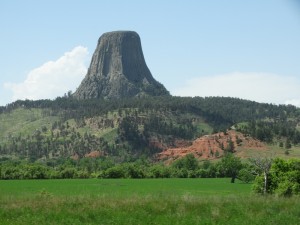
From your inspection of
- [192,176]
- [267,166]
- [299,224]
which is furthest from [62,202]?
[192,176]

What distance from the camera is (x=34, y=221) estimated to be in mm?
34000

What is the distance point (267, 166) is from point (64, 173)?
89.9 meters

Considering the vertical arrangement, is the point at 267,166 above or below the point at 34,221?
above

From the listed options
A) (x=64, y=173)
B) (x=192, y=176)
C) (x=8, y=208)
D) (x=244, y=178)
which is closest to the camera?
(x=8, y=208)

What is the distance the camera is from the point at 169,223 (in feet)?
113

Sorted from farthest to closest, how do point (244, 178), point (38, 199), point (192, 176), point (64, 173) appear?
point (192, 176), point (64, 173), point (244, 178), point (38, 199)

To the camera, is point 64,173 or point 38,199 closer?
point 38,199

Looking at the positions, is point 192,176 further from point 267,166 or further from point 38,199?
point 38,199

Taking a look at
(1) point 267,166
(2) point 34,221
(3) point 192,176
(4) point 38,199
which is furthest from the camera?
(3) point 192,176

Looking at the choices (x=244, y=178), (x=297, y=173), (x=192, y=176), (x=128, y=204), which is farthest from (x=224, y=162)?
(x=128, y=204)

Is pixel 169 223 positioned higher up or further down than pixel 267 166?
further down

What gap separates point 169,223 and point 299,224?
9.64 m

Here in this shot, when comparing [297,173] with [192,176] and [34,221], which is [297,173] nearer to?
[34,221]

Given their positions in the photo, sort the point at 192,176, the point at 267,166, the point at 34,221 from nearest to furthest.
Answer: the point at 34,221, the point at 267,166, the point at 192,176
